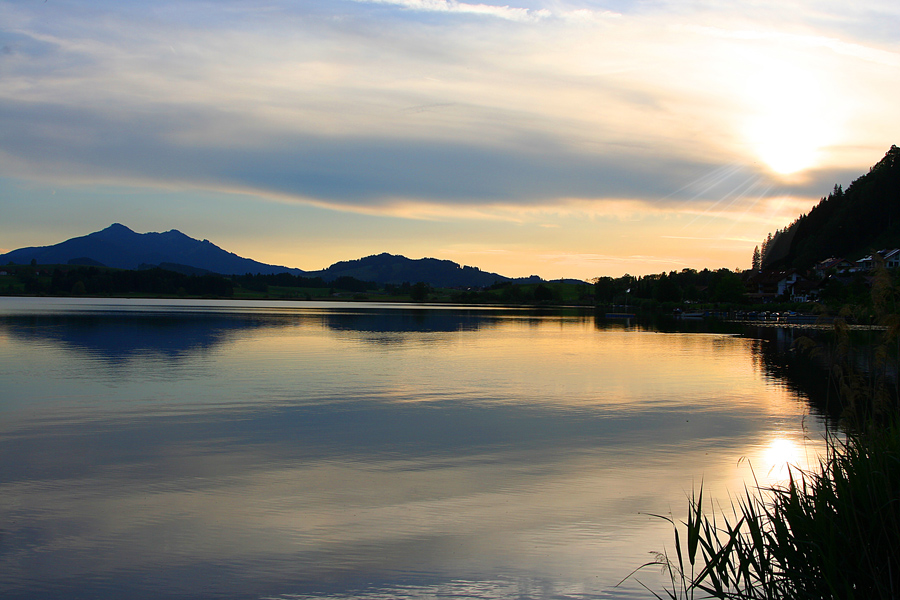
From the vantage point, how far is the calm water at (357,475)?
25.6 feet

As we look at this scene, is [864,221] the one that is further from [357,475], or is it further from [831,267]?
[357,475]

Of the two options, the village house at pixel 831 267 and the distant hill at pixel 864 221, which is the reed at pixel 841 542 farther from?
the distant hill at pixel 864 221

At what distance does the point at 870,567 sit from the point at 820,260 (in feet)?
511

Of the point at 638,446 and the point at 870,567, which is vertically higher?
the point at 870,567

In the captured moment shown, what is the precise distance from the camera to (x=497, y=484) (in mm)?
11508

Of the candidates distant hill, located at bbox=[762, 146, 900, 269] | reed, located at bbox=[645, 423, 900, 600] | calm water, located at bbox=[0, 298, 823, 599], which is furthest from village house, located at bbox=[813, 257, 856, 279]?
reed, located at bbox=[645, 423, 900, 600]

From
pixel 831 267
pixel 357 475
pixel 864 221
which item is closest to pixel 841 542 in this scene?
pixel 357 475

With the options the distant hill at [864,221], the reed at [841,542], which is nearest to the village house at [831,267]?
the distant hill at [864,221]

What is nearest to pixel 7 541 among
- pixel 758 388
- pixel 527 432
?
pixel 527 432

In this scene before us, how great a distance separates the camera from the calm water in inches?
307

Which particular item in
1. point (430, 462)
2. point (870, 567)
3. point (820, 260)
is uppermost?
point (820, 260)

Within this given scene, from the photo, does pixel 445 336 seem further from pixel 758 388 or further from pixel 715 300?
pixel 715 300

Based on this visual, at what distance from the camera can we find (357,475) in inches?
469

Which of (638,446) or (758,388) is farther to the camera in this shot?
(758,388)
